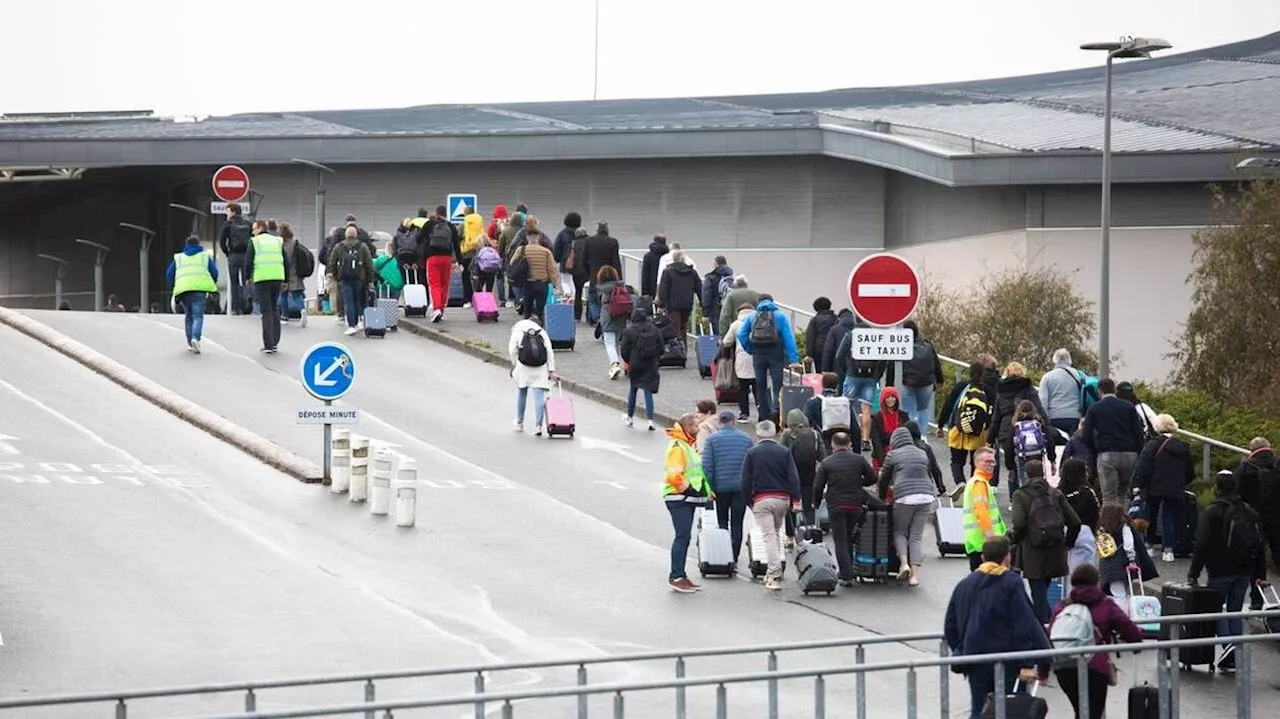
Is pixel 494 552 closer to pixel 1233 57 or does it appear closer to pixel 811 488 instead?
pixel 811 488

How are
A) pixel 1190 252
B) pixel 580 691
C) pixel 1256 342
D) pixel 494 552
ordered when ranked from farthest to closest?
1. pixel 1190 252
2. pixel 1256 342
3. pixel 494 552
4. pixel 580 691

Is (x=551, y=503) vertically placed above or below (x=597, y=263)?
below

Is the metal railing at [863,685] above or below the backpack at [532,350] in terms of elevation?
below

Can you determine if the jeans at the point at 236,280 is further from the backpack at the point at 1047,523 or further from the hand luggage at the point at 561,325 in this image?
the backpack at the point at 1047,523

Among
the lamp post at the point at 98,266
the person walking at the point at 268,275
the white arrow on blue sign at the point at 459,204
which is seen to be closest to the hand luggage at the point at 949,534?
the person walking at the point at 268,275

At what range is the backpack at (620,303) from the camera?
98.3ft

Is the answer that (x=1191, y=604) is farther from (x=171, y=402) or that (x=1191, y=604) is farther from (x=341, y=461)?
(x=171, y=402)

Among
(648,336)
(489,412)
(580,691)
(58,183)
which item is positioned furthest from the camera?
(58,183)

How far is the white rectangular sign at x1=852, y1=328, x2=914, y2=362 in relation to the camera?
1984cm

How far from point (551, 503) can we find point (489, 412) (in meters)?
5.59

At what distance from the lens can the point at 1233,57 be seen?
60875 millimetres

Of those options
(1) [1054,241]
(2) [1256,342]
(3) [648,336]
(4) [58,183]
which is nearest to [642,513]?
(3) [648,336]

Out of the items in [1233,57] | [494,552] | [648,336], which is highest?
[1233,57]

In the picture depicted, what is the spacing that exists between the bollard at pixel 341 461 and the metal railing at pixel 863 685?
9.74 m
